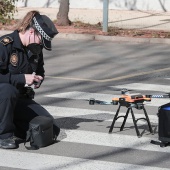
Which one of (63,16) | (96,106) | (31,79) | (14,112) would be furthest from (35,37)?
(63,16)

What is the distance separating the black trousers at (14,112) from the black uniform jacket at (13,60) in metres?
0.09

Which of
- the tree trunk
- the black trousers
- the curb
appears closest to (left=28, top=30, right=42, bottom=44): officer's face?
the black trousers

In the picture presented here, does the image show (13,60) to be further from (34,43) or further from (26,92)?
(26,92)

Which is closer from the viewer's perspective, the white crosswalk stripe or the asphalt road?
the white crosswalk stripe


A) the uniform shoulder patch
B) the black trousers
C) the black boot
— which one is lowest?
the black boot

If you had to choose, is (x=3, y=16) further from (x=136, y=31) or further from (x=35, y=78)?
(x=35, y=78)

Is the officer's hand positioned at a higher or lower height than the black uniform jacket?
lower

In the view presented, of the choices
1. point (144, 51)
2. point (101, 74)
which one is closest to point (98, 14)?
point (144, 51)

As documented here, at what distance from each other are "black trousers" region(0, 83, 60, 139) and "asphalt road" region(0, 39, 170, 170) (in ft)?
0.68

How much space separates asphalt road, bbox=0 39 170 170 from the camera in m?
7.40

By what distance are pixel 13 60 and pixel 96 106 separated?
2.73 meters

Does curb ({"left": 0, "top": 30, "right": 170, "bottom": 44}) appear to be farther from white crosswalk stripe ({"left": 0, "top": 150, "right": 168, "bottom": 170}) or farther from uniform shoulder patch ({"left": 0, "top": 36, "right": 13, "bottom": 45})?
white crosswalk stripe ({"left": 0, "top": 150, "right": 168, "bottom": 170})

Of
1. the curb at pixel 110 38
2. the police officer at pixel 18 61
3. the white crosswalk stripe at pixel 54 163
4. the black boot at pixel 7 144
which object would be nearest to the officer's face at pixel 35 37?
the police officer at pixel 18 61

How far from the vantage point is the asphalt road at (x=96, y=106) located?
24.3ft
